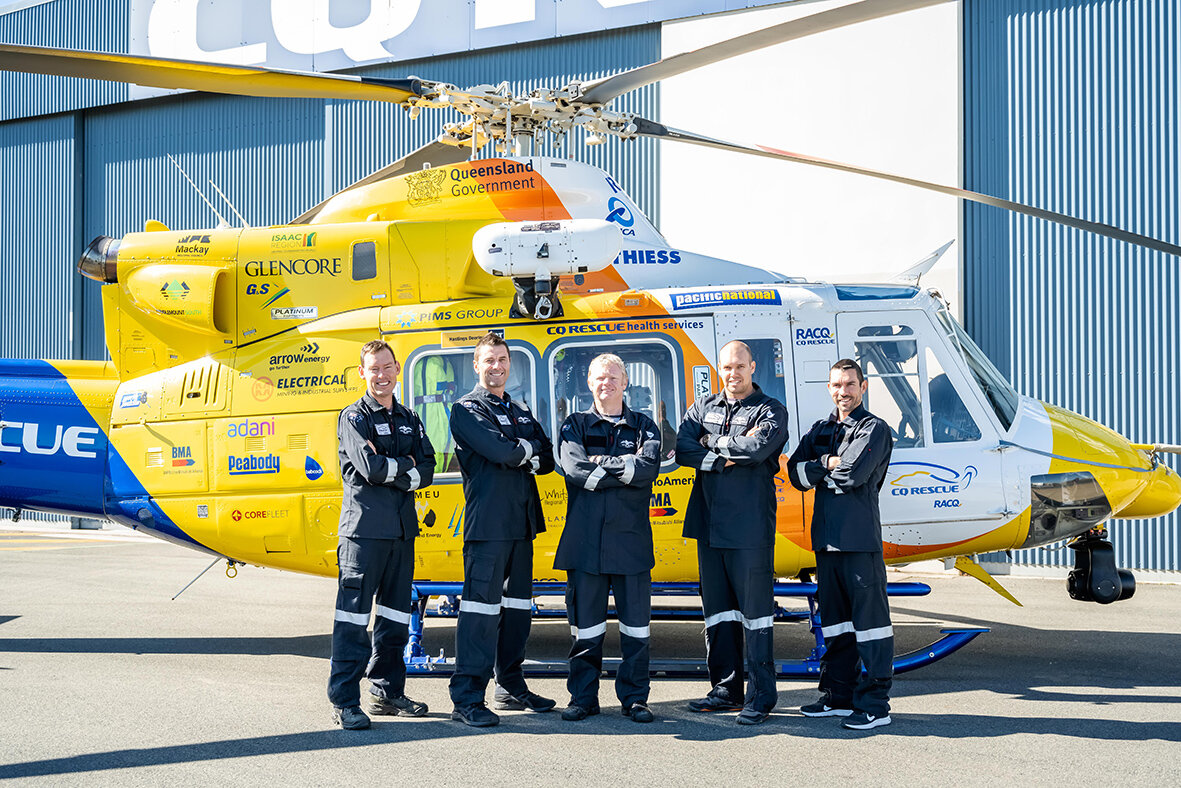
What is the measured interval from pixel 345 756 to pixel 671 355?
3.45m

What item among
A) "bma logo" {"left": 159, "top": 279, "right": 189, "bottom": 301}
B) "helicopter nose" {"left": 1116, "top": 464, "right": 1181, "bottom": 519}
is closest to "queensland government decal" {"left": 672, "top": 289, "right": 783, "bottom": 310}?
"helicopter nose" {"left": 1116, "top": 464, "right": 1181, "bottom": 519}

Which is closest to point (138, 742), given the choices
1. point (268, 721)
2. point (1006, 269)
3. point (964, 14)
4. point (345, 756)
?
point (268, 721)

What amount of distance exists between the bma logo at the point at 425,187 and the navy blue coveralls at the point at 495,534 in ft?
7.37

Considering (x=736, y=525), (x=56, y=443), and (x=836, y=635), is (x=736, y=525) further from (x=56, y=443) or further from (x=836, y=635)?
(x=56, y=443)

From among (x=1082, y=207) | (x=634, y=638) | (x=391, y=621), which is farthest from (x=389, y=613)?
(x=1082, y=207)

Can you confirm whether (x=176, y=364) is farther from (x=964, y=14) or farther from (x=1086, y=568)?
(x=964, y=14)

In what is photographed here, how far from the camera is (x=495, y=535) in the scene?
5.64 m

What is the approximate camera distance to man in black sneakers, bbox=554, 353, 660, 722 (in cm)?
559

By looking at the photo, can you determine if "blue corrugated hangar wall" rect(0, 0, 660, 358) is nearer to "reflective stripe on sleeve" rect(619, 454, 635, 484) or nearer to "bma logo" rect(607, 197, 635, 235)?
"bma logo" rect(607, 197, 635, 235)

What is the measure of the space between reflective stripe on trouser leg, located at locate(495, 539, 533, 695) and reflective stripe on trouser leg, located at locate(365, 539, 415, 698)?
57cm

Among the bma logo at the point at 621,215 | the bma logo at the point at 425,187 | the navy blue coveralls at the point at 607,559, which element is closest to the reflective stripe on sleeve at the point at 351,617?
the navy blue coveralls at the point at 607,559

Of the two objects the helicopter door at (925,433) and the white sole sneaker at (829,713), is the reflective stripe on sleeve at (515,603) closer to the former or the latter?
the white sole sneaker at (829,713)

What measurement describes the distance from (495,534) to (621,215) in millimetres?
2985

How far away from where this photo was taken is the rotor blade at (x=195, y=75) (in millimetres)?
5598
